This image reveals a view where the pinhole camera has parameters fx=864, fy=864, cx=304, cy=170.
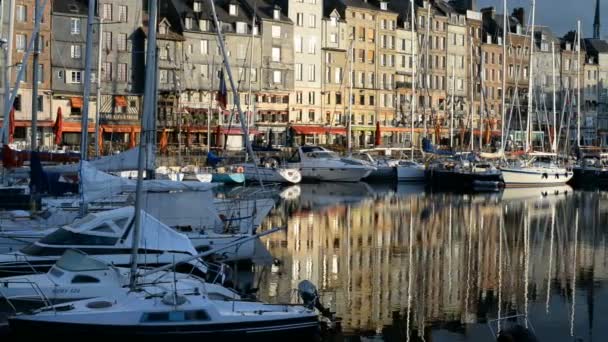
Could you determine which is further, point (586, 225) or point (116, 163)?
point (586, 225)

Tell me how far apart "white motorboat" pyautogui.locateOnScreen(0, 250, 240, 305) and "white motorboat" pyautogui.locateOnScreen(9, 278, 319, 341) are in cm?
97

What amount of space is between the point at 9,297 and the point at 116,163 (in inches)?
435

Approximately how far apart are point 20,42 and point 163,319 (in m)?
61.7

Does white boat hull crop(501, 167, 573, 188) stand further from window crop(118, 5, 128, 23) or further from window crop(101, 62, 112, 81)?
window crop(118, 5, 128, 23)

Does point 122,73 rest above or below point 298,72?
below

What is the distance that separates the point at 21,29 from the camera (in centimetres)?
7319

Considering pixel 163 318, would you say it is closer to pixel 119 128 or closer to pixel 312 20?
pixel 119 128

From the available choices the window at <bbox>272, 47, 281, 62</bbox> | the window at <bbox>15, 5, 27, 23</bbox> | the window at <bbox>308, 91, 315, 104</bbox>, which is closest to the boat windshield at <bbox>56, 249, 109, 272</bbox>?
the window at <bbox>15, 5, 27, 23</bbox>

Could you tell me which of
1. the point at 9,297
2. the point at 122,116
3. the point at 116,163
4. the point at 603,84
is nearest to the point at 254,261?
the point at 116,163

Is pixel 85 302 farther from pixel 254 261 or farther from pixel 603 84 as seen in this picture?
pixel 603 84

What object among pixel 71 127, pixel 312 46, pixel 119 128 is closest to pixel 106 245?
pixel 71 127

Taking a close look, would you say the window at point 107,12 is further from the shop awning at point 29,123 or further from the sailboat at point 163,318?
the sailboat at point 163,318

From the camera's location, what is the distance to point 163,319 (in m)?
16.2

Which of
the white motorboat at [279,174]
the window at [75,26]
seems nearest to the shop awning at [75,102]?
the window at [75,26]
